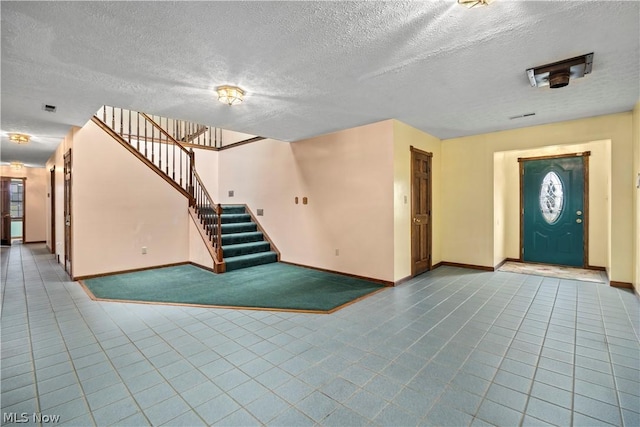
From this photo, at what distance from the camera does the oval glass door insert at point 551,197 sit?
19.1ft

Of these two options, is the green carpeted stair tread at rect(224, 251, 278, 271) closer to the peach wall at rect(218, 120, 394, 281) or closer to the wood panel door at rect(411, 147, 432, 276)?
the peach wall at rect(218, 120, 394, 281)

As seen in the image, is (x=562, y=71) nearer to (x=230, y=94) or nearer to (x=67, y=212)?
(x=230, y=94)

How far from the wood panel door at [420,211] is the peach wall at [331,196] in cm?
72

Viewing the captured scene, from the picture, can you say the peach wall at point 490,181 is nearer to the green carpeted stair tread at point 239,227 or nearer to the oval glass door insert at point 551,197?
the oval glass door insert at point 551,197

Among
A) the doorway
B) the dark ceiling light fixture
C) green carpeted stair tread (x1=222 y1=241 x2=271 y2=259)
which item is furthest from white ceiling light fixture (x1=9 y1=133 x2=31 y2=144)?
the dark ceiling light fixture

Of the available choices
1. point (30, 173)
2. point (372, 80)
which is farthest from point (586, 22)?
point (30, 173)

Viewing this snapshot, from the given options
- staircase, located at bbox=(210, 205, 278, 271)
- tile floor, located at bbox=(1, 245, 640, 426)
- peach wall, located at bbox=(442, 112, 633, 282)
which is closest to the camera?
tile floor, located at bbox=(1, 245, 640, 426)

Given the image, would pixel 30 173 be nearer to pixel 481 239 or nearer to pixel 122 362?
pixel 122 362

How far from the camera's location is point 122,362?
95.3 inches

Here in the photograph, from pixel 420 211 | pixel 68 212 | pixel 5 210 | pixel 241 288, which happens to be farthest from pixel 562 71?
pixel 5 210

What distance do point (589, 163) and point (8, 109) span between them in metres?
9.26

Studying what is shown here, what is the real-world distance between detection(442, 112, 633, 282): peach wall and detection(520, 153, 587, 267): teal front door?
50.3 inches

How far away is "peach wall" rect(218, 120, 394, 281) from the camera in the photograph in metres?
4.75

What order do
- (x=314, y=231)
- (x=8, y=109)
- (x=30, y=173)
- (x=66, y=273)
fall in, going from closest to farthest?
(x=8, y=109), (x=66, y=273), (x=314, y=231), (x=30, y=173)
